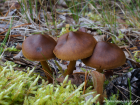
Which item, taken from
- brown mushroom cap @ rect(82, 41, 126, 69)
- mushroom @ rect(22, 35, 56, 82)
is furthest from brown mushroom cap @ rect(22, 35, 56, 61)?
brown mushroom cap @ rect(82, 41, 126, 69)

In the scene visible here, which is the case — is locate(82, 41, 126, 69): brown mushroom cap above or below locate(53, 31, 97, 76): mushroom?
below

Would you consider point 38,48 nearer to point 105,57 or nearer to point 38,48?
point 38,48

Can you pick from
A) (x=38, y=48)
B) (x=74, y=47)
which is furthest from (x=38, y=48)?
(x=74, y=47)

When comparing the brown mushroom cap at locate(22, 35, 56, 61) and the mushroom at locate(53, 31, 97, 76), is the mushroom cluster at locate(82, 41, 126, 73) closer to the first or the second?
the mushroom at locate(53, 31, 97, 76)

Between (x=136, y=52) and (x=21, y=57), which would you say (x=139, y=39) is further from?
(x=21, y=57)

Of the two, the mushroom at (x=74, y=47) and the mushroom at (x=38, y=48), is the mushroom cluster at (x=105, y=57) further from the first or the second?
the mushroom at (x=38, y=48)

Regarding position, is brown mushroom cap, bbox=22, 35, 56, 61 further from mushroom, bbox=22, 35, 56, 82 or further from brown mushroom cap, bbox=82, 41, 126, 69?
brown mushroom cap, bbox=82, 41, 126, 69
